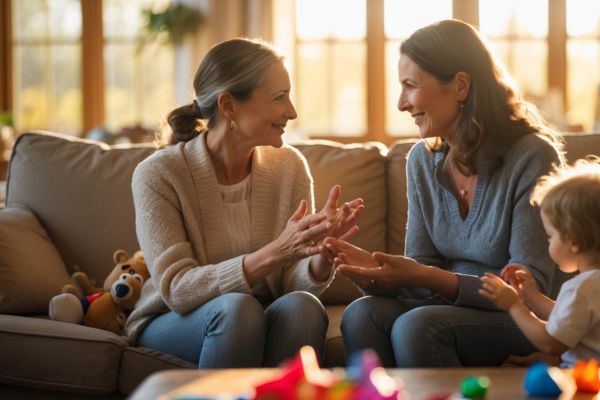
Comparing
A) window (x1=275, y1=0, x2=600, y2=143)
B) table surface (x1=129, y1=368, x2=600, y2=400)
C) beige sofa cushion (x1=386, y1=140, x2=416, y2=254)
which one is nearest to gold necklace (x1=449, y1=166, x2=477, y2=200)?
beige sofa cushion (x1=386, y1=140, x2=416, y2=254)

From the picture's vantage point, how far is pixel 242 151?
99.5 inches

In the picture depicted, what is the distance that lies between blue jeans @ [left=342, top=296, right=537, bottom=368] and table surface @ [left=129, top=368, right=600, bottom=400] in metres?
0.36

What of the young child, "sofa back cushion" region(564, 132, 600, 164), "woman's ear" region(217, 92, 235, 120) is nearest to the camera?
the young child

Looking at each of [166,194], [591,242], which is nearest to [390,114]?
[166,194]

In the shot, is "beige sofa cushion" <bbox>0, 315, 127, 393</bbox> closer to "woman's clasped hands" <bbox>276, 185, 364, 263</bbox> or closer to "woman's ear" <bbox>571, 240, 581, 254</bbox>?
"woman's clasped hands" <bbox>276, 185, 364, 263</bbox>

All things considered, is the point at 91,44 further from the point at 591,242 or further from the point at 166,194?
the point at 591,242

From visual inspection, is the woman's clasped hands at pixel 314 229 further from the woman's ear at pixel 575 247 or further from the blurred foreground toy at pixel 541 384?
the blurred foreground toy at pixel 541 384

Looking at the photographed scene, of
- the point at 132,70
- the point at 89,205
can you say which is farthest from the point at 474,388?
the point at 132,70

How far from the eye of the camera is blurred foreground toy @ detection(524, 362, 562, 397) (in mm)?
1519

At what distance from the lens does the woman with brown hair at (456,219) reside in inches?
83.0

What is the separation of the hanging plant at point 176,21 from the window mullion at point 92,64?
0.52 metres

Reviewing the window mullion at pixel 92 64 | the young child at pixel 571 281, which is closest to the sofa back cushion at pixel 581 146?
the young child at pixel 571 281

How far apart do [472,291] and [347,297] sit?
0.74m

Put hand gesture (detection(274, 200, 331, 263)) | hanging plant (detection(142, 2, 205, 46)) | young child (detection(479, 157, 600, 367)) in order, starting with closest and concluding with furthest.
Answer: young child (detection(479, 157, 600, 367))
hand gesture (detection(274, 200, 331, 263))
hanging plant (detection(142, 2, 205, 46))
